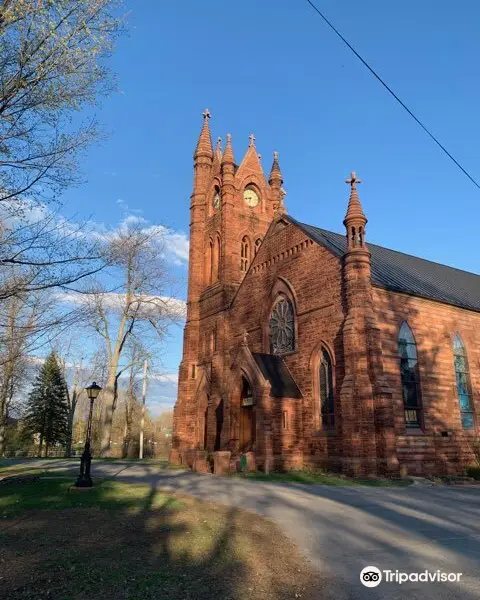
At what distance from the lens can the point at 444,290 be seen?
27.0 metres

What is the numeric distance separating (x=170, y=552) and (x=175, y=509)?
3611 mm

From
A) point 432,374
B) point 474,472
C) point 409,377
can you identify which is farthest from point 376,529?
point 432,374

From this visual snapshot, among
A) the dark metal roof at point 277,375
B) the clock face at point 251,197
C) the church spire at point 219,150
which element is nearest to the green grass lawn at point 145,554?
the dark metal roof at point 277,375

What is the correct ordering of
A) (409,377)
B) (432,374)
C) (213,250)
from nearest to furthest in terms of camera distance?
(409,377), (432,374), (213,250)

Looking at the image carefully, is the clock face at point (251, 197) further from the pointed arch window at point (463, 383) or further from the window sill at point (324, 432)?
the window sill at point (324, 432)

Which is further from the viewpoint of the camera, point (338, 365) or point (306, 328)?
point (306, 328)

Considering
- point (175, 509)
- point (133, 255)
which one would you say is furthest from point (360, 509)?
point (133, 255)

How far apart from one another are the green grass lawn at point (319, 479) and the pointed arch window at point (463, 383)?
7.58 m

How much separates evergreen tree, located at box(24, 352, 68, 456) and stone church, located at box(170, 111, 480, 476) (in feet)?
69.7

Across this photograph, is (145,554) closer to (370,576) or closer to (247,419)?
(370,576)

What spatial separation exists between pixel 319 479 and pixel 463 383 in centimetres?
1139

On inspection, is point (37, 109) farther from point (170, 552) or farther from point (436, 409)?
point (436, 409)

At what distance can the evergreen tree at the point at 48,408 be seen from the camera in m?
46.6

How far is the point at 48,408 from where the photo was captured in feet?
154
